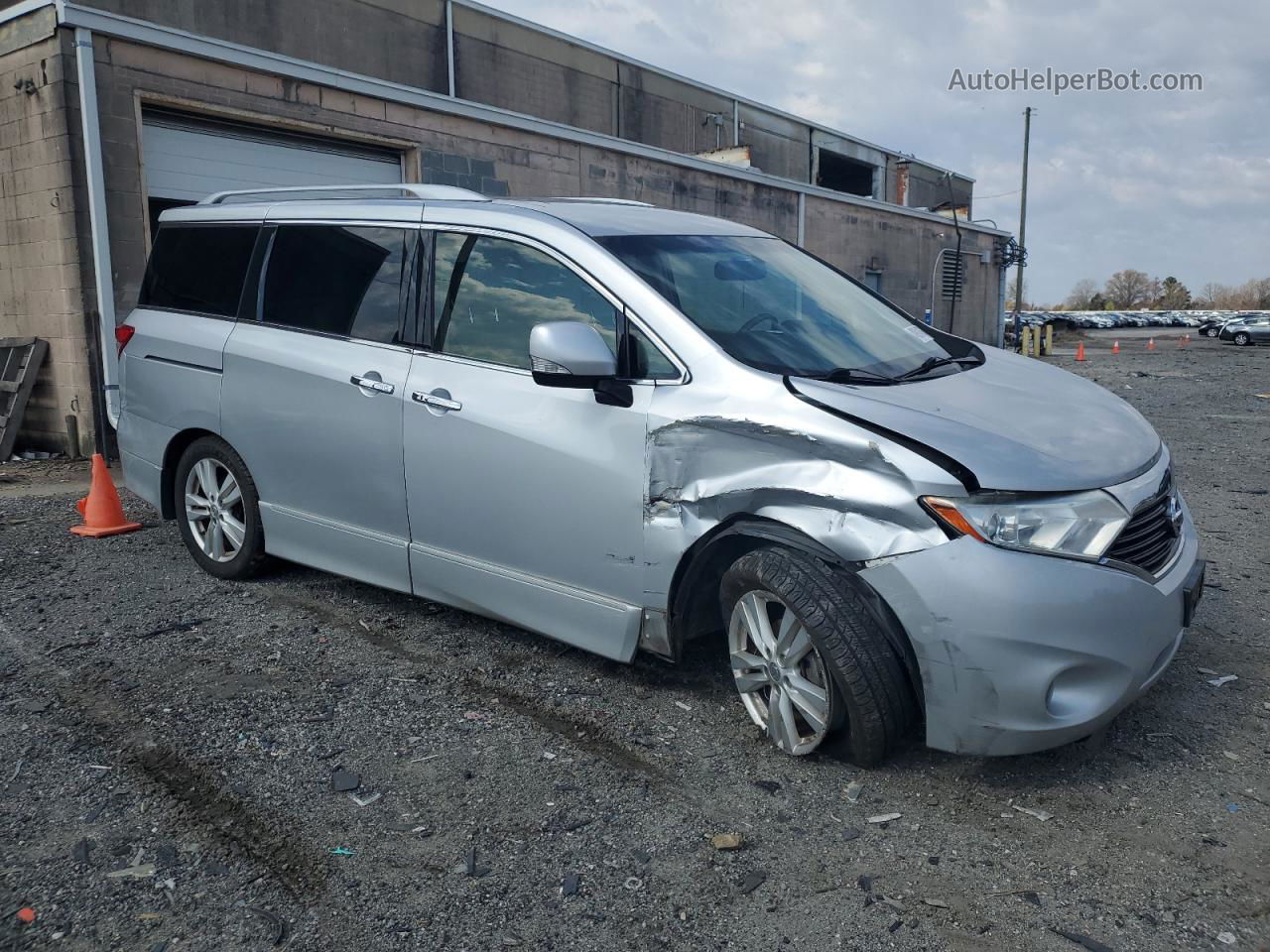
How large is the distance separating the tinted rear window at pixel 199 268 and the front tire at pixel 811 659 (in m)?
3.27

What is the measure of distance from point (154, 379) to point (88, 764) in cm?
269

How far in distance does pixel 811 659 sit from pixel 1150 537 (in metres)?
1.15

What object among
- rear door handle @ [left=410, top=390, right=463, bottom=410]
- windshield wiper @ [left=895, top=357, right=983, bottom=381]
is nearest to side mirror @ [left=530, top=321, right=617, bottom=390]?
rear door handle @ [left=410, top=390, right=463, bottom=410]

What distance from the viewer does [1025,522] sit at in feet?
9.61

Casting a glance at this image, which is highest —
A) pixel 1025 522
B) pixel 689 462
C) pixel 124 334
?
pixel 124 334

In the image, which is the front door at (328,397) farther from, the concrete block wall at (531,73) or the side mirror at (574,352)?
the concrete block wall at (531,73)

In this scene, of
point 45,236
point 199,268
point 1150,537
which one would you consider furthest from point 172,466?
point 45,236

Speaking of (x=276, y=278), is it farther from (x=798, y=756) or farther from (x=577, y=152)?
(x=577, y=152)

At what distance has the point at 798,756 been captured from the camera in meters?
3.39

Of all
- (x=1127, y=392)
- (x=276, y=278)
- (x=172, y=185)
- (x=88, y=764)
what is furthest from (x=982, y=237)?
(x=88, y=764)

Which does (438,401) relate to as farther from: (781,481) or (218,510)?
(218,510)

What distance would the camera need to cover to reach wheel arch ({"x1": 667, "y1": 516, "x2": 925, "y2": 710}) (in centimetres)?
306

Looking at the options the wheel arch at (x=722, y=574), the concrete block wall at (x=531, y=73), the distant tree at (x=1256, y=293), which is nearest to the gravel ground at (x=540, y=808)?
the wheel arch at (x=722, y=574)

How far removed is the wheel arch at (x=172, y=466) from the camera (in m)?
5.38
